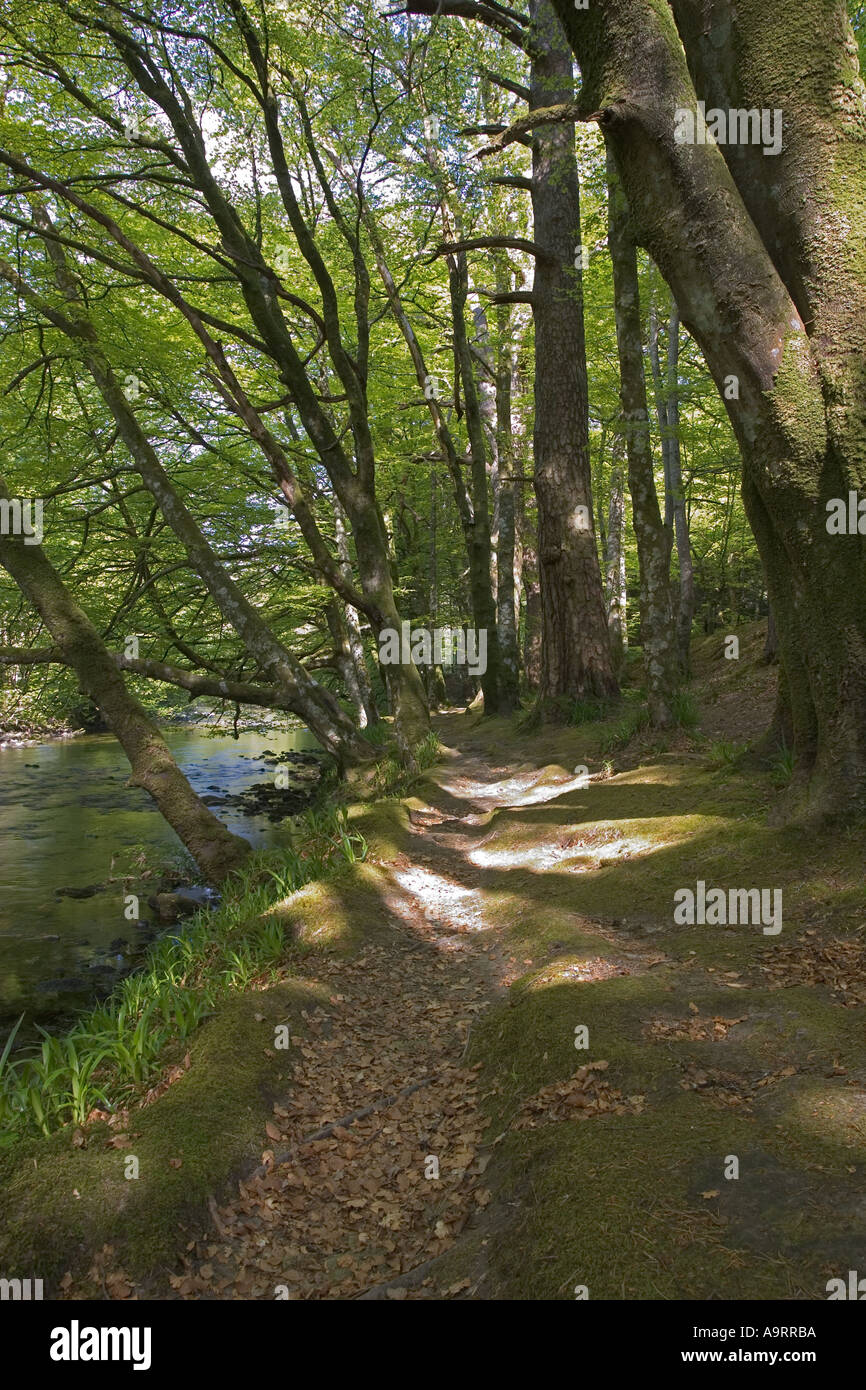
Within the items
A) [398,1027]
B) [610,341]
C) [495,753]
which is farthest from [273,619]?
[398,1027]

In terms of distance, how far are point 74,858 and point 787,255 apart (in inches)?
455

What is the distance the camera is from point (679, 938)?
4.49 metres

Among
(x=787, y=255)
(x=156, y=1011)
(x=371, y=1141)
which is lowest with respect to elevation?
(x=371, y=1141)

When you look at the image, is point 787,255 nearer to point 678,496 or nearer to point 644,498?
point 644,498

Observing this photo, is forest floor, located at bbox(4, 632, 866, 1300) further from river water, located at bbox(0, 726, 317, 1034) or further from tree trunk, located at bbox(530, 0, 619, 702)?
tree trunk, located at bbox(530, 0, 619, 702)

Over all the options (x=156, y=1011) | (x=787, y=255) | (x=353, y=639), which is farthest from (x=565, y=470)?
(x=156, y=1011)

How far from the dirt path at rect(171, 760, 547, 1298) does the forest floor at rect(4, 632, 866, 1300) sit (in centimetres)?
1

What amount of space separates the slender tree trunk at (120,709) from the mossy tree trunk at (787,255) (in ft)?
18.9

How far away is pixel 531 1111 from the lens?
3160 mm

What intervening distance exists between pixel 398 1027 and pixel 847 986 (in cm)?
239

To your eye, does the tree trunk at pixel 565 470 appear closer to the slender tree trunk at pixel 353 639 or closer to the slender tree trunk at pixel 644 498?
the slender tree trunk at pixel 644 498

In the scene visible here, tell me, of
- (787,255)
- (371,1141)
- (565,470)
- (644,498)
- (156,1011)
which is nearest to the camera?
(371,1141)

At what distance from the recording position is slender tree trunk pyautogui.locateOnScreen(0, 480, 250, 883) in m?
7.77

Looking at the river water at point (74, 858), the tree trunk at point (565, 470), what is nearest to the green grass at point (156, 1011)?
Answer: the river water at point (74, 858)
